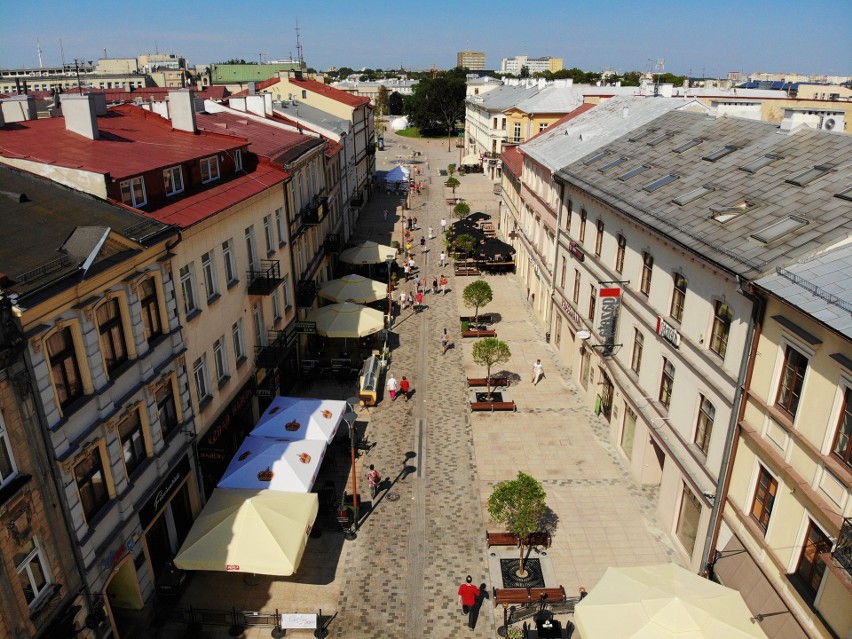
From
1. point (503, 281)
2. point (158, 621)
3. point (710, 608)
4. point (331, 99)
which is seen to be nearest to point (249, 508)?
point (158, 621)

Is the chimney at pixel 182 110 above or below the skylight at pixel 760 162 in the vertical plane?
above

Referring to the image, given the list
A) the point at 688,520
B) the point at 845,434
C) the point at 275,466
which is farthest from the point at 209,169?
the point at 845,434

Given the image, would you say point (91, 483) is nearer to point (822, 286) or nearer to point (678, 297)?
point (822, 286)

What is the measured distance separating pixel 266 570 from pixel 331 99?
5185cm

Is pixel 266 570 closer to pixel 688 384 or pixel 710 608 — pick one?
pixel 710 608

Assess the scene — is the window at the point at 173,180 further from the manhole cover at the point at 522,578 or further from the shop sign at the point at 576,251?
the shop sign at the point at 576,251

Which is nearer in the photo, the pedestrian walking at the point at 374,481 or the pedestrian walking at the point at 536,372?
the pedestrian walking at the point at 374,481

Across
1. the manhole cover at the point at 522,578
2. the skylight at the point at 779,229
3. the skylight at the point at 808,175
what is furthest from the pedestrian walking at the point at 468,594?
the skylight at the point at 808,175

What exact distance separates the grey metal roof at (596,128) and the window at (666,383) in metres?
15.3

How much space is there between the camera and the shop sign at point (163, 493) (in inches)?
625

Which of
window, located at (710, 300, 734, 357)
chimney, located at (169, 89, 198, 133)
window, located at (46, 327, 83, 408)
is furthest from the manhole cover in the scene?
chimney, located at (169, 89, 198, 133)

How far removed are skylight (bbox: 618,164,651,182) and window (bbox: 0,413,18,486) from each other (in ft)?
72.0

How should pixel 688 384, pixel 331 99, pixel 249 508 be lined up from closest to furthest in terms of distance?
pixel 249 508
pixel 688 384
pixel 331 99

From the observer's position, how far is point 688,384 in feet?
60.7
